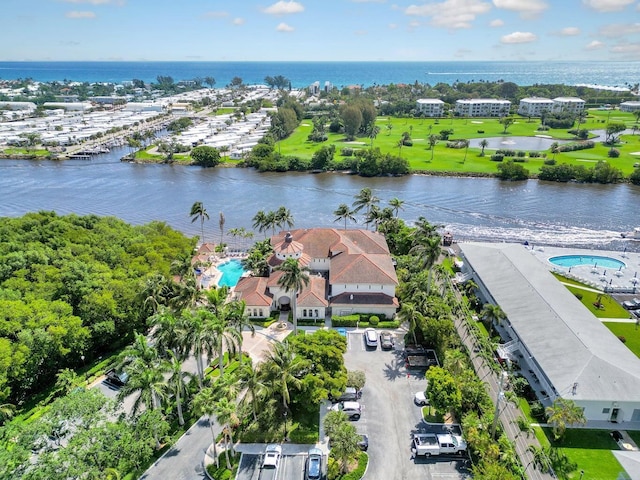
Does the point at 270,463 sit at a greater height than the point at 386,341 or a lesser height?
lesser

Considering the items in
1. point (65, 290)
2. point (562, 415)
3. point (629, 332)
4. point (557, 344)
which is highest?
point (65, 290)

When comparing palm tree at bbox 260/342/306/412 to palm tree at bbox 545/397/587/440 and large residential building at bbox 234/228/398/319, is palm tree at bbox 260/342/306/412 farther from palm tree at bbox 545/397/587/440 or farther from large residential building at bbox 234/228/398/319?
palm tree at bbox 545/397/587/440

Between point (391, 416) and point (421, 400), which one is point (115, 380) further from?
point (421, 400)

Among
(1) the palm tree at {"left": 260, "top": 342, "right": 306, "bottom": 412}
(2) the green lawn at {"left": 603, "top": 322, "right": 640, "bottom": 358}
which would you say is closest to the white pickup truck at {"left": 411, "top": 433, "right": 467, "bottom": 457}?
(1) the palm tree at {"left": 260, "top": 342, "right": 306, "bottom": 412}

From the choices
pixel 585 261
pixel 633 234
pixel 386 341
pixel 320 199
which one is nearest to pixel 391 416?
pixel 386 341

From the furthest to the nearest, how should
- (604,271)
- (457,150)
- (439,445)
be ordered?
(457,150)
(604,271)
(439,445)

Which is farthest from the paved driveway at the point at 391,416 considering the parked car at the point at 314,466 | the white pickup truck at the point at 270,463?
the white pickup truck at the point at 270,463

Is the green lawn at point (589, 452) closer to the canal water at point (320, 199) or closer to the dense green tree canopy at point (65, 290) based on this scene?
the dense green tree canopy at point (65, 290)
